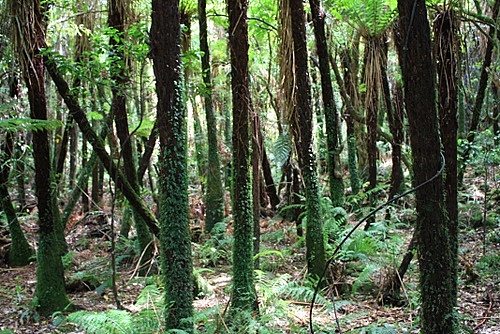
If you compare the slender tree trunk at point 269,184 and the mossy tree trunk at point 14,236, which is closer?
the mossy tree trunk at point 14,236

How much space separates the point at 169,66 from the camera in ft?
13.4

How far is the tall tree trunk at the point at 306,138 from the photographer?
613cm

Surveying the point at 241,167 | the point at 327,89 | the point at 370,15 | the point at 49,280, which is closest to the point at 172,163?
the point at 241,167

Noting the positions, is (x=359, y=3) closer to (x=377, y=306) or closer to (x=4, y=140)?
(x=377, y=306)

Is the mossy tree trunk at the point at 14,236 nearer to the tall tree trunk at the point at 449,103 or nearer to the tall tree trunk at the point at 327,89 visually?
the tall tree trunk at the point at 327,89

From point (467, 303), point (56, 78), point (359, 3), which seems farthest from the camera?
point (359, 3)

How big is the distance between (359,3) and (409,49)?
492cm

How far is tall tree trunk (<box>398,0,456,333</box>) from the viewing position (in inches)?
134

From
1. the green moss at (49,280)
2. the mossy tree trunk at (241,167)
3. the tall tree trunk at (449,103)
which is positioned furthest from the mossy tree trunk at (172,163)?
the green moss at (49,280)

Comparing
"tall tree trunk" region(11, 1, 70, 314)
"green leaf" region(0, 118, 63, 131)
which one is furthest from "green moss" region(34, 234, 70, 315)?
"green leaf" region(0, 118, 63, 131)

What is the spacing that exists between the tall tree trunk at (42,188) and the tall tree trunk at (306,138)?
11.8 ft

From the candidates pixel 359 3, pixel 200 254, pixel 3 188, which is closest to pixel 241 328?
pixel 200 254

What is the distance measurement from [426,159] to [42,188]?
5277mm

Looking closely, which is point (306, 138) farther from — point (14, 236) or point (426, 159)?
point (14, 236)
